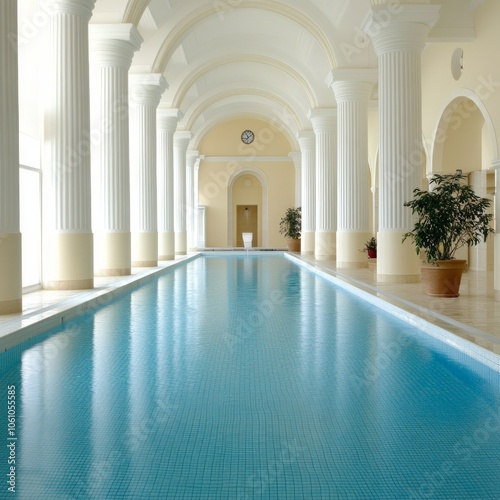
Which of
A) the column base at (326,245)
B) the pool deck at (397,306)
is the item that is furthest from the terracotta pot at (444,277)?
the column base at (326,245)

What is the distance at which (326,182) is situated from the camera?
1988 cm

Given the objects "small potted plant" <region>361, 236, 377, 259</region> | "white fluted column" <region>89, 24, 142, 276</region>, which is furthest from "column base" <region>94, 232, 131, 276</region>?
"small potted plant" <region>361, 236, 377, 259</region>

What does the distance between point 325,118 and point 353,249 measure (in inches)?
233

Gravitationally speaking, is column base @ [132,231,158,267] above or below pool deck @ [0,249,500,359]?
above

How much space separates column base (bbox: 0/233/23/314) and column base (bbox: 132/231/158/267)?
9017mm

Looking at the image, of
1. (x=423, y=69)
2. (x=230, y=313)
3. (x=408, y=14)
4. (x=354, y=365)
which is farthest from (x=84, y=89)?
(x=423, y=69)

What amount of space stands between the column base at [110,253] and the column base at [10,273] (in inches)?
222

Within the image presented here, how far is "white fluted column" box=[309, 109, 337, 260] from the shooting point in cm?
1983

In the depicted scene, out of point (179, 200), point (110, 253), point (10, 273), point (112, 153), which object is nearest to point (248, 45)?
point (179, 200)

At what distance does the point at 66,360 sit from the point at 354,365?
101 inches

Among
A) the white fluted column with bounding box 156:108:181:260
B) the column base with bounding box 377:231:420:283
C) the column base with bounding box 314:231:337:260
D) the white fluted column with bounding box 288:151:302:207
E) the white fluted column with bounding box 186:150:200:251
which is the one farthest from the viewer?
the white fluted column with bounding box 288:151:302:207

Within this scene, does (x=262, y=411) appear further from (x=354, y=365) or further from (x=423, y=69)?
(x=423, y=69)

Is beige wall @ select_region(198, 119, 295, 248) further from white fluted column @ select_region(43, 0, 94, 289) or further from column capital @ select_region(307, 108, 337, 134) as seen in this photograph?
white fluted column @ select_region(43, 0, 94, 289)

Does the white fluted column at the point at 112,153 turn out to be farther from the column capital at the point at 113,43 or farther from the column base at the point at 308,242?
the column base at the point at 308,242
